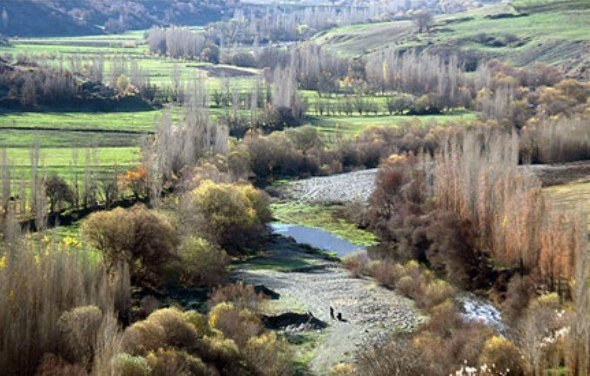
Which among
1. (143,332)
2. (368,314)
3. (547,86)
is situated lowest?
(368,314)

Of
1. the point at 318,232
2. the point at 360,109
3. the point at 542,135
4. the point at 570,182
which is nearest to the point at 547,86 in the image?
the point at 360,109

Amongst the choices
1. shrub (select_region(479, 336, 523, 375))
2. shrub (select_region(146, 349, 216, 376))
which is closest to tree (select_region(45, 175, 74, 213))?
shrub (select_region(146, 349, 216, 376))

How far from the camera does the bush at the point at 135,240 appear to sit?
171 feet

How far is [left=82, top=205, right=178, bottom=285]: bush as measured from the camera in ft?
171

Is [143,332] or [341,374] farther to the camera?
[341,374]

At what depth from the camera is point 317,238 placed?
76312 millimetres

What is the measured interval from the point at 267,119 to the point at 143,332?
273 ft

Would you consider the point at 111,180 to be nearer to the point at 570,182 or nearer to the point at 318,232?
the point at 318,232

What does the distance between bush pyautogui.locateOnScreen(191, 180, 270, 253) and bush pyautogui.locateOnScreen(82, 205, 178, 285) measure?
939 cm

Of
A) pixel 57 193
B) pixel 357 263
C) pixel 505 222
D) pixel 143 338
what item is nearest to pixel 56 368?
pixel 143 338

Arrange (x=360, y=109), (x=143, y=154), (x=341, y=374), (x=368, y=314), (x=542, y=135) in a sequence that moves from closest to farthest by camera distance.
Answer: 1. (x=341, y=374)
2. (x=368, y=314)
3. (x=143, y=154)
4. (x=542, y=135)
5. (x=360, y=109)

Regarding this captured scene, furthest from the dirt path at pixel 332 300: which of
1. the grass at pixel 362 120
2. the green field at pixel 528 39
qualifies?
the green field at pixel 528 39

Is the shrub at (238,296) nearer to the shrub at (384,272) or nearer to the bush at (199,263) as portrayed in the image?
the bush at (199,263)

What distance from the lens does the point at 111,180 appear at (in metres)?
76.4
